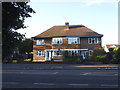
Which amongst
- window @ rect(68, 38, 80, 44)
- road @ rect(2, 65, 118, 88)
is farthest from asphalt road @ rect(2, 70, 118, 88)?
window @ rect(68, 38, 80, 44)

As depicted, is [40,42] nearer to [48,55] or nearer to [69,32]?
[48,55]

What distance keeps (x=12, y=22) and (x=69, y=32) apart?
33193 mm

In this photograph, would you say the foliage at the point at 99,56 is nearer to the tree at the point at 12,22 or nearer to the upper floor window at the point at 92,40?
the upper floor window at the point at 92,40

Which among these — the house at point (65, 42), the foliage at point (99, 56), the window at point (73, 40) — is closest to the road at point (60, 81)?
the foliage at point (99, 56)

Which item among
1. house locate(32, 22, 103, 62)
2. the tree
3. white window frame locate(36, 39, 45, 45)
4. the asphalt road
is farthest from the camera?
white window frame locate(36, 39, 45, 45)

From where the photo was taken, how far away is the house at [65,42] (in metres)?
35.4

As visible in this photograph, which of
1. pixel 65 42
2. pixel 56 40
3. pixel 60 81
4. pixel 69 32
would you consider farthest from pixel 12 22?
pixel 69 32

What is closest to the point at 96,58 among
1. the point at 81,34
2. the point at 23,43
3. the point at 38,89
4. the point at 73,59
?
the point at 73,59

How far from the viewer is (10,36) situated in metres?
4.45

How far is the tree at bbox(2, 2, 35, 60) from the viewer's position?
14.3 ft

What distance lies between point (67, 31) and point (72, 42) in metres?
3.13

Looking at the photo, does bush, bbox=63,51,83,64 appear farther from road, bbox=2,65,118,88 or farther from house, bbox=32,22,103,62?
road, bbox=2,65,118,88

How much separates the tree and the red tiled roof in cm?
3129

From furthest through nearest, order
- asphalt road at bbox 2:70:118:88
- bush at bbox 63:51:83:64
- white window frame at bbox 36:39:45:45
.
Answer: white window frame at bbox 36:39:45:45, bush at bbox 63:51:83:64, asphalt road at bbox 2:70:118:88
